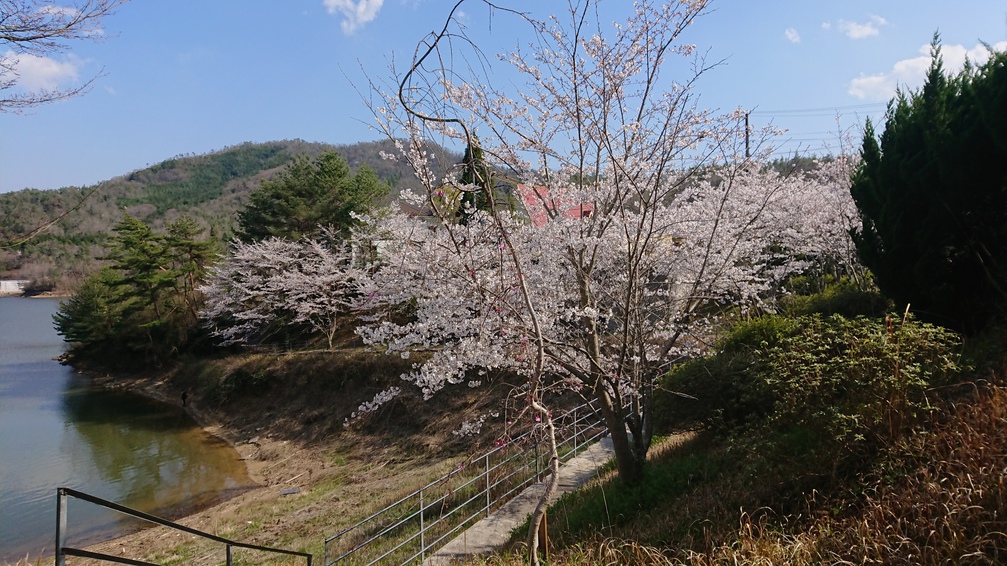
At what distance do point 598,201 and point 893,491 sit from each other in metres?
3.43

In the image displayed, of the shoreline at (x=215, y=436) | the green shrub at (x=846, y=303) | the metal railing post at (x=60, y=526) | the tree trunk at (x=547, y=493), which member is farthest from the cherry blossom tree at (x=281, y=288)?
the metal railing post at (x=60, y=526)

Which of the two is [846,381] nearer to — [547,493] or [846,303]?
[547,493]

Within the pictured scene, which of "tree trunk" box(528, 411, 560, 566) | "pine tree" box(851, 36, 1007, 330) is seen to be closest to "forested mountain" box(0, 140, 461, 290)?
"tree trunk" box(528, 411, 560, 566)

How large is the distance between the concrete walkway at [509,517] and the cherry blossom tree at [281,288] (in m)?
11.5

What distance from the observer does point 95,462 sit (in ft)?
55.7

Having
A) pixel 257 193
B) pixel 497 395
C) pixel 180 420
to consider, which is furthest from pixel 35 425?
pixel 497 395

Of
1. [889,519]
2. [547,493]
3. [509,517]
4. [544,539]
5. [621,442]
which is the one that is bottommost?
[509,517]

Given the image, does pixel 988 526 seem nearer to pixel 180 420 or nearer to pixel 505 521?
pixel 505 521

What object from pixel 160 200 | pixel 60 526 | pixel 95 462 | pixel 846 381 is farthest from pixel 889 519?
pixel 160 200

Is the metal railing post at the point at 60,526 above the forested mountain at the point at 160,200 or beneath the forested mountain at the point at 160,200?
beneath

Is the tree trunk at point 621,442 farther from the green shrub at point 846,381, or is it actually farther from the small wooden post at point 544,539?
the small wooden post at point 544,539

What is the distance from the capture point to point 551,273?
299 inches

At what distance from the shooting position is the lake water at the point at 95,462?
12.7 metres

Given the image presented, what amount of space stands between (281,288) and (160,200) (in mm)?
91862
